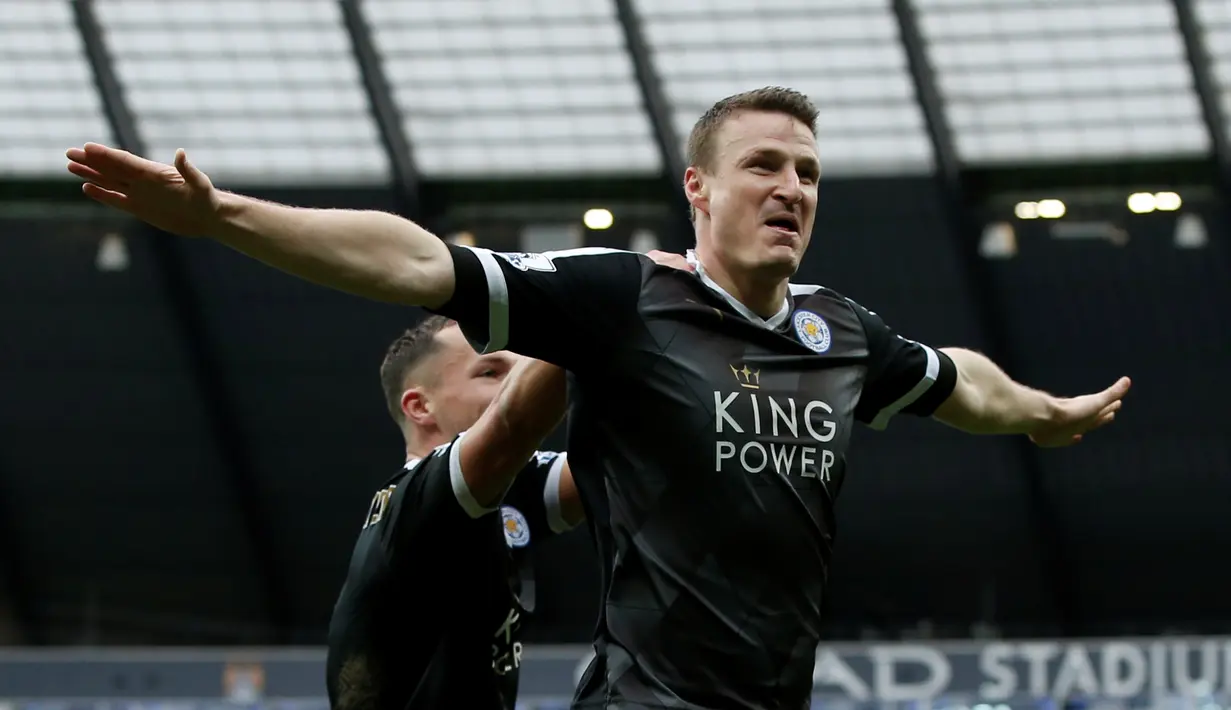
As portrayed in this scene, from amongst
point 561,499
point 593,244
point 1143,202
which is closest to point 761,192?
point 561,499

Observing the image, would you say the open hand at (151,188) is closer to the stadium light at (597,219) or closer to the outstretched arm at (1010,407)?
the outstretched arm at (1010,407)

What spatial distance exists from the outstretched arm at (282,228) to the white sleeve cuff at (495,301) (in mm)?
119

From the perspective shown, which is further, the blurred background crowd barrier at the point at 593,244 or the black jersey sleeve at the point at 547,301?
the blurred background crowd barrier at the point at 593,244

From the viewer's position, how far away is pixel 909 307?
69.1 ft

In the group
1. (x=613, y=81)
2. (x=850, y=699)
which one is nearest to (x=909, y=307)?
(x=613, y=81)

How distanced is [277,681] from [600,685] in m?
11.2

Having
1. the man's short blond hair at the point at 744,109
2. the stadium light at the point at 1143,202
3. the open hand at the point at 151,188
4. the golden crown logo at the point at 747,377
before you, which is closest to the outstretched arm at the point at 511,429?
the golden crown logo at the point at 747,377

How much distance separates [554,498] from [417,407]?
49cm

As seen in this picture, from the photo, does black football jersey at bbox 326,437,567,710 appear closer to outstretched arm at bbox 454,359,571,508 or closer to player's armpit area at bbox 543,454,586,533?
outstretched arm at bbox 454,359,571,508

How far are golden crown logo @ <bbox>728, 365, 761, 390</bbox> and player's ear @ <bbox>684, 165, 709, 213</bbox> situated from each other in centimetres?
41

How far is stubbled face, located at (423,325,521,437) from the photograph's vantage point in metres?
5.30

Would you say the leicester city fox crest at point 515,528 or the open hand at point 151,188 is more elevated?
the open hand at point 151,188

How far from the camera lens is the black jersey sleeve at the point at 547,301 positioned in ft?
11.9

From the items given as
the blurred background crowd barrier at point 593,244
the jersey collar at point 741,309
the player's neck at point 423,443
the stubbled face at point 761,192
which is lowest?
the player's neck at point 423,443
